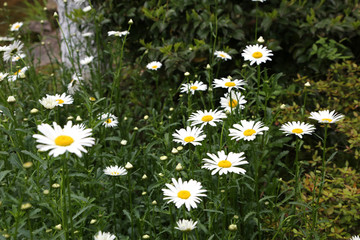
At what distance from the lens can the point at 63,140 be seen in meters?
1.42

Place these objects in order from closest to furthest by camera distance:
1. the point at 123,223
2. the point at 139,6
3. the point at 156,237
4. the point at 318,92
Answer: the point at 156,237 < the point at 123,223 < the point at 318,92 < the point at 139,6

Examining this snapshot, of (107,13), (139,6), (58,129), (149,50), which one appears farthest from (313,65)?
(58,129)

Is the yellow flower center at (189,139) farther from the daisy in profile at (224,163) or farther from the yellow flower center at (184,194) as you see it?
the yellow flower center at (184,194)

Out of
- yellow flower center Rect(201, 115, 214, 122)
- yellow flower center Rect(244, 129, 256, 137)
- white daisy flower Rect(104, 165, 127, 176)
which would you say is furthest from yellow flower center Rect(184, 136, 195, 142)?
white daisy flower Rect(104, 165, 127, 176)

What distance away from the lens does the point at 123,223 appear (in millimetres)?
Result: 2223

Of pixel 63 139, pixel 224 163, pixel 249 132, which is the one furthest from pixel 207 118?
pixel 63 139

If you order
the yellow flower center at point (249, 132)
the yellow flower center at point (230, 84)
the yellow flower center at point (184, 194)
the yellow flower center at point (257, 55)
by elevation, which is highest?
the yellow flower center at point (257, 55)

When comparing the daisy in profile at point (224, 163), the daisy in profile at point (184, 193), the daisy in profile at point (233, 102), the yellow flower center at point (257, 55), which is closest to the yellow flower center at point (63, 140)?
the daisy in profile at point (184, 193)

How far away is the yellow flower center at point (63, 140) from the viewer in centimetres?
140

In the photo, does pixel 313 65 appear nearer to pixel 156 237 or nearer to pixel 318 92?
pixel 318 92

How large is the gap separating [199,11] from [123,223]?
84.2 inches

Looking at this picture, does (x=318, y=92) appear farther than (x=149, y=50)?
No

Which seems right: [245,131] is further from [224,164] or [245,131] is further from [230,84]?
[230,84]

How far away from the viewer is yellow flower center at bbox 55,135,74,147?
140cm
